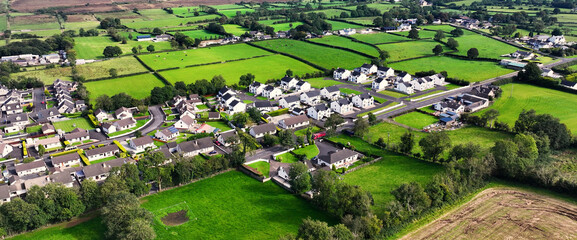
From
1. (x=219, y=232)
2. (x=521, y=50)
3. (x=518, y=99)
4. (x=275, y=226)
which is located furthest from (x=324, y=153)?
(x=521, y=50)

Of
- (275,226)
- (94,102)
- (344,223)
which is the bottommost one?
(94,102)

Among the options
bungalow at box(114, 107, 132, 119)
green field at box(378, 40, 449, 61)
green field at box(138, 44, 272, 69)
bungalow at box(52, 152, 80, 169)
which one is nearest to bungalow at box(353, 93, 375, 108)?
green field at box(378, 40, 449, 61)

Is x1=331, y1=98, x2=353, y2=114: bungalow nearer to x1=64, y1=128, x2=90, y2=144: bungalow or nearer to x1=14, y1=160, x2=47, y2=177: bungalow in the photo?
x1=64, y1=128, x2=90, y2=144: bungalow

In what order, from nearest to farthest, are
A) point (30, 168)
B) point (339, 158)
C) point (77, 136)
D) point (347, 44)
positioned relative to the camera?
point (30, 168), point (339, 158), point (77, 136), point (347, 44)

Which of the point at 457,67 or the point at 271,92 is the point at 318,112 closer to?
the point at 271,92

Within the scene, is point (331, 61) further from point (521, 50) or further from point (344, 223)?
point (344, 223)

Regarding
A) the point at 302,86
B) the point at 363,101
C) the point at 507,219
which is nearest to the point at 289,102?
the point at 302,86

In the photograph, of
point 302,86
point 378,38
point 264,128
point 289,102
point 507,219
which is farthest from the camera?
point 378,38

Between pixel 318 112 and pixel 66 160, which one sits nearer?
pixel 66 160
